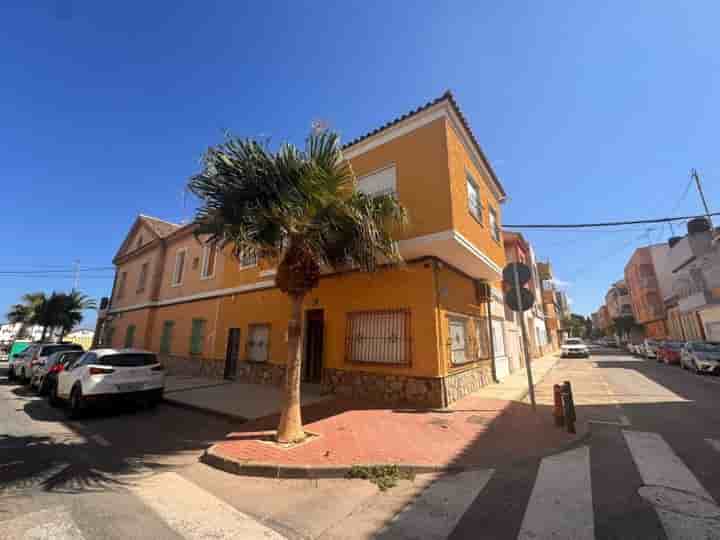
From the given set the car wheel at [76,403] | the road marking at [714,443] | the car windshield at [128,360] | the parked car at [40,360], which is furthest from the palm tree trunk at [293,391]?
the parked car at [40,360]

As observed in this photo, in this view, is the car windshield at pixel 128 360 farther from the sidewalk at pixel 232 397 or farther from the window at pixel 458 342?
the window at pixel 458 342

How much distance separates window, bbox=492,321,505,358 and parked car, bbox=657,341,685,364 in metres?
13.6

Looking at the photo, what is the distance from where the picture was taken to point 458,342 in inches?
361

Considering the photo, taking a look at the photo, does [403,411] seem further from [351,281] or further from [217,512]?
[217,512]

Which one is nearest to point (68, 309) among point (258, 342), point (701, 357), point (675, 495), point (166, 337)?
point (166, 337)

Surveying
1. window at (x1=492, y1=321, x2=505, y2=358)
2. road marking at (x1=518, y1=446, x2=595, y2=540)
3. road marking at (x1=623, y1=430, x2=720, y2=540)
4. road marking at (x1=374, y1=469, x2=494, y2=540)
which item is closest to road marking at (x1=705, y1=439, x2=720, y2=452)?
road marking at (x1=623, y1=430, x2=720, y2=540)

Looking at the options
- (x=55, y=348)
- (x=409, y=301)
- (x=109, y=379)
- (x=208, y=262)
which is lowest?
(x=109, y=379)

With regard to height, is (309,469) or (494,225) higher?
(494,225)

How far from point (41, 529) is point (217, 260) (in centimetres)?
1325

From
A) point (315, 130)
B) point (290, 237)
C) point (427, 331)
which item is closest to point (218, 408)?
point (290, 237)

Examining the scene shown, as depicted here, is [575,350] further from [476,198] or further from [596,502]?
[596,502]

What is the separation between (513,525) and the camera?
111 inches

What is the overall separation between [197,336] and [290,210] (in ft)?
41.5

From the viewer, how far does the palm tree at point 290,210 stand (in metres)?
5.25
